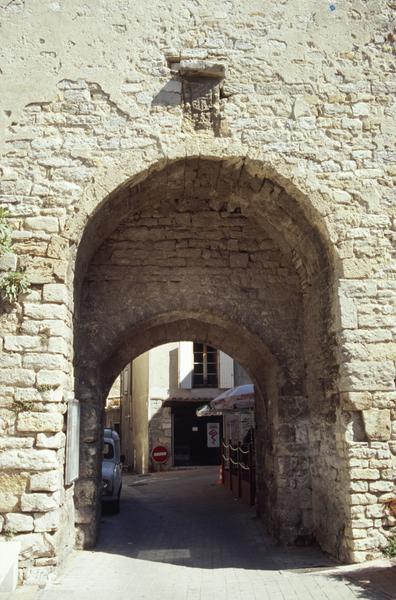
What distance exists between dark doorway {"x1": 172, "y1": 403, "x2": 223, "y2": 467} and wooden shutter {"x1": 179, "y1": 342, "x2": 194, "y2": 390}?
66 cm

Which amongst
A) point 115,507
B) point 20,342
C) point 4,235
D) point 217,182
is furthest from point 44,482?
point 115,507

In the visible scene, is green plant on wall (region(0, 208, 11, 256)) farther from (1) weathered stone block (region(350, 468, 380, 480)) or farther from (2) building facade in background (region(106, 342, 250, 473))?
(2) building facade in background (region(106, 342, 250, 473))

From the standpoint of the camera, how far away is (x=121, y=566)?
529cm

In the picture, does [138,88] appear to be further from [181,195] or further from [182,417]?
[182,417]

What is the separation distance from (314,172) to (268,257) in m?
1.38

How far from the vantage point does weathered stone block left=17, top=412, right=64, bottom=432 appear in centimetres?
473

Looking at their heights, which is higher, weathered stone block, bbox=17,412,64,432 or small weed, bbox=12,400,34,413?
small weed, bbox=12,400,34,413

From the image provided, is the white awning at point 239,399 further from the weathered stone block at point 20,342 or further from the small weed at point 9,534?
the small weed at point 9,534

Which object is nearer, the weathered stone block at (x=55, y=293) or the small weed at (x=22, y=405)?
→ the small weed at (x=22, y=405)

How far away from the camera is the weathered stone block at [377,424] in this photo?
5.07 m

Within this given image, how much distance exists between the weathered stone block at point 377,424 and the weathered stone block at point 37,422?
2.59m

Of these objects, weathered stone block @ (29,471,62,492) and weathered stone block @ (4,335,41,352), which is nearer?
weathered stone block @ (29,471,62,492)

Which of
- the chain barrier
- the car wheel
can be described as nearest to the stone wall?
the car wheel

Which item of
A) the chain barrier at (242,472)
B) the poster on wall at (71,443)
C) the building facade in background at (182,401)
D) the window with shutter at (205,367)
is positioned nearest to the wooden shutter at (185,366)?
the building facade in background at (182,401)
